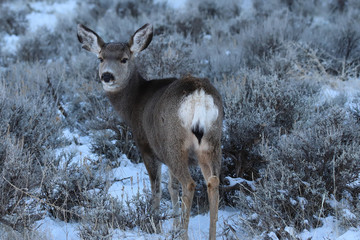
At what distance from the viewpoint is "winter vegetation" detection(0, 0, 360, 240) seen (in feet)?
12.6

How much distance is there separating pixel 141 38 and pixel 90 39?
0.66 metres

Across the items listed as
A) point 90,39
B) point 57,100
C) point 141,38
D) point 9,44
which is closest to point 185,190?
point 141,38

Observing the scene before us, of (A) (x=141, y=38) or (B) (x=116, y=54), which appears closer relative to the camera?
(B) (x=116, y=54)

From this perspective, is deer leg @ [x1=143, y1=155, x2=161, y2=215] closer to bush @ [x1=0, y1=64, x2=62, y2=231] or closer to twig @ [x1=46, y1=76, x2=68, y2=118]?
bush @ [x1=0, y1=64, x2=62, y2=231]

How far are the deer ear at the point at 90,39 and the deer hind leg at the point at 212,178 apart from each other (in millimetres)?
2307

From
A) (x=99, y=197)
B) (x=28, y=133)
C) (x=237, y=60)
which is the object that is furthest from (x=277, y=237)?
(x=237, y=60)

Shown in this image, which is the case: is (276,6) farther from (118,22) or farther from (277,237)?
(277,237)

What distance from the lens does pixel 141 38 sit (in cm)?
527

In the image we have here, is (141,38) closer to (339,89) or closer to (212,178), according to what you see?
(212,178)

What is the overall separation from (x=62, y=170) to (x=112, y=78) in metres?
1.22

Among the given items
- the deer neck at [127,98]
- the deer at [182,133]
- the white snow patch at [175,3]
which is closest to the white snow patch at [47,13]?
the white snow patch at [175,3]

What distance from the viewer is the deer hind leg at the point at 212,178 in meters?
3.68

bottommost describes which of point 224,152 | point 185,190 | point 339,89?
point 224,152

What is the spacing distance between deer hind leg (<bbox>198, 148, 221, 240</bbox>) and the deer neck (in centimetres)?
140
